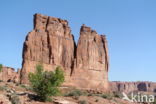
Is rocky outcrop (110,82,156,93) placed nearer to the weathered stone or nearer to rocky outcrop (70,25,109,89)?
rocky outcrop (70,25,109,89)

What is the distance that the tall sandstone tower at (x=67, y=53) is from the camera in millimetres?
48094

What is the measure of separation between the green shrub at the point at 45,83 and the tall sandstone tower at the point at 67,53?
80.3 feet

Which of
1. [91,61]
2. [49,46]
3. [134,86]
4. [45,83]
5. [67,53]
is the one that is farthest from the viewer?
[134,86]

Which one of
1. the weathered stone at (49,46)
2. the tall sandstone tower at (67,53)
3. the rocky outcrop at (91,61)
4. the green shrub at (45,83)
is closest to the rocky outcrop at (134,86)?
the rocky outcrop at (91,61)

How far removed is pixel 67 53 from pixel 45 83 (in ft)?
105

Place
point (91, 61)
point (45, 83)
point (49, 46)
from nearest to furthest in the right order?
1. point (45, 83)
2. point (49, 46)
3. point (91, 61)

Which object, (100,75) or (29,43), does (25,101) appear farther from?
(100,75)

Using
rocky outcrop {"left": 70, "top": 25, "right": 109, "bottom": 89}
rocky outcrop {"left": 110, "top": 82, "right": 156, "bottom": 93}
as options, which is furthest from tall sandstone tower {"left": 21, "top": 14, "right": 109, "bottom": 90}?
rocky outcrop {"left": 110, "top": 82, "right": 156, "bottom": 93}

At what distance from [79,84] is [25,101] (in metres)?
34.0

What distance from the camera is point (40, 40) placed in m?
49.4

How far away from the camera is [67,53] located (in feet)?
174

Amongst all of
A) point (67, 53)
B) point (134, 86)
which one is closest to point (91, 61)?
point (67, 53)

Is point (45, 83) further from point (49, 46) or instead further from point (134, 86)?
point (134, 86)

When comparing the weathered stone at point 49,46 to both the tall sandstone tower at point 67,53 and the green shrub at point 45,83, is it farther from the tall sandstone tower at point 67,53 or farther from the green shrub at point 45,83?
the green shrub at point 45,83
